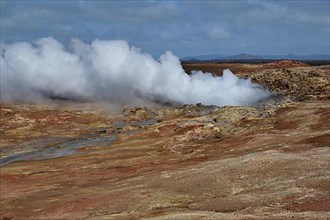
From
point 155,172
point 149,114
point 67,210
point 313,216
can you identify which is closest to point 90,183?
point 155,172

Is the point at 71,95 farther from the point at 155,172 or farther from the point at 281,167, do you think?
the point at 281,167

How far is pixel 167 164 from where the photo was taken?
81.1 metres

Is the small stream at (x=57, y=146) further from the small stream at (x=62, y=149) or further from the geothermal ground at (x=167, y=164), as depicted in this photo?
the geothermal ground at (x=167, y=164)

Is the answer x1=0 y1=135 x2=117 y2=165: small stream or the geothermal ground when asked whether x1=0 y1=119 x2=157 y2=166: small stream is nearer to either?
x1=0 y1=135 x2=117 y2=165: small stream

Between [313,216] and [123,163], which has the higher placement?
[313,216]

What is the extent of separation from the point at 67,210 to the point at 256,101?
12199cm

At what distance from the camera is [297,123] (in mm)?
102750

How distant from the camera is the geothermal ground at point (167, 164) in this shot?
4866 cm

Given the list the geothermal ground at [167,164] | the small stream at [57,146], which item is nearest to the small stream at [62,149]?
the small stream at [57,146]

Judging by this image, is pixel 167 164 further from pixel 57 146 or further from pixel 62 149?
pixel 57 146

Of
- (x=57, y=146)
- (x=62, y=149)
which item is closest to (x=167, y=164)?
(x=62, y=149)

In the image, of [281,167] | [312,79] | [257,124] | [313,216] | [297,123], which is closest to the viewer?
[313,216]

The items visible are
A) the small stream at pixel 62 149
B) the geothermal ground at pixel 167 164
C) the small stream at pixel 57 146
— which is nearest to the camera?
the geothermal ground at pixel 167 164

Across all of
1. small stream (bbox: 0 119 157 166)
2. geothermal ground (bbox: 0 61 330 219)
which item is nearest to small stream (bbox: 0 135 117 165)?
small stream (bbox: 0 119 157 166)
